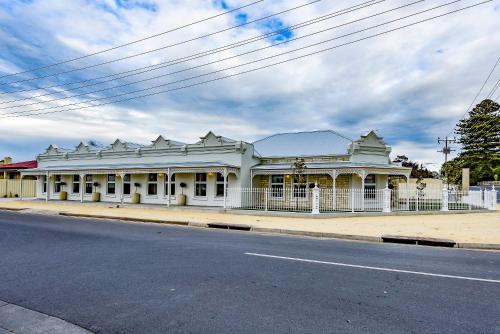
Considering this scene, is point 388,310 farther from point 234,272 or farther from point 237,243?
point 237,243

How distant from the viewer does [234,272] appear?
6.23 metres

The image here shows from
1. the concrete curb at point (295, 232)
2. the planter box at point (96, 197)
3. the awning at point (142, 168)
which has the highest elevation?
the awning at point (142, 168)

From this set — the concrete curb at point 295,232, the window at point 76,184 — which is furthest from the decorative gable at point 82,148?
the concrete curb at point 295,232

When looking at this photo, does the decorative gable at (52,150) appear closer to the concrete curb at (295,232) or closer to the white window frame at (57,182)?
the white window frame at (57,182)

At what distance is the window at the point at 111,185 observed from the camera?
26.8 metres

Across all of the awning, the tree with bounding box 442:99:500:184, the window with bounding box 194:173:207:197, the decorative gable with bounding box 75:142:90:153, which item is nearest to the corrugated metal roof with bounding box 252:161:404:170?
the awning

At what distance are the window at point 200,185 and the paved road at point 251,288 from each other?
1401 centimetres

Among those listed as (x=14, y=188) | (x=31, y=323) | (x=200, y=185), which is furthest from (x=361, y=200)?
(x=14, y=188)

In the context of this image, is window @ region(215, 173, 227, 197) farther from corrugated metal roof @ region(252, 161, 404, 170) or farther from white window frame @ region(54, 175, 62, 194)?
white window frame @ region(54, 175, 62, 194)

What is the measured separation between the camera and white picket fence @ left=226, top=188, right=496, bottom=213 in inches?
767

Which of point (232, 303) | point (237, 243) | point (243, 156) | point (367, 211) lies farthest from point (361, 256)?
point (243, 156)

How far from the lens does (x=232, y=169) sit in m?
21.4

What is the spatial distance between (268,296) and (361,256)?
3.99m

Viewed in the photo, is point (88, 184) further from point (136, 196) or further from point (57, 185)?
point (136, 196)
